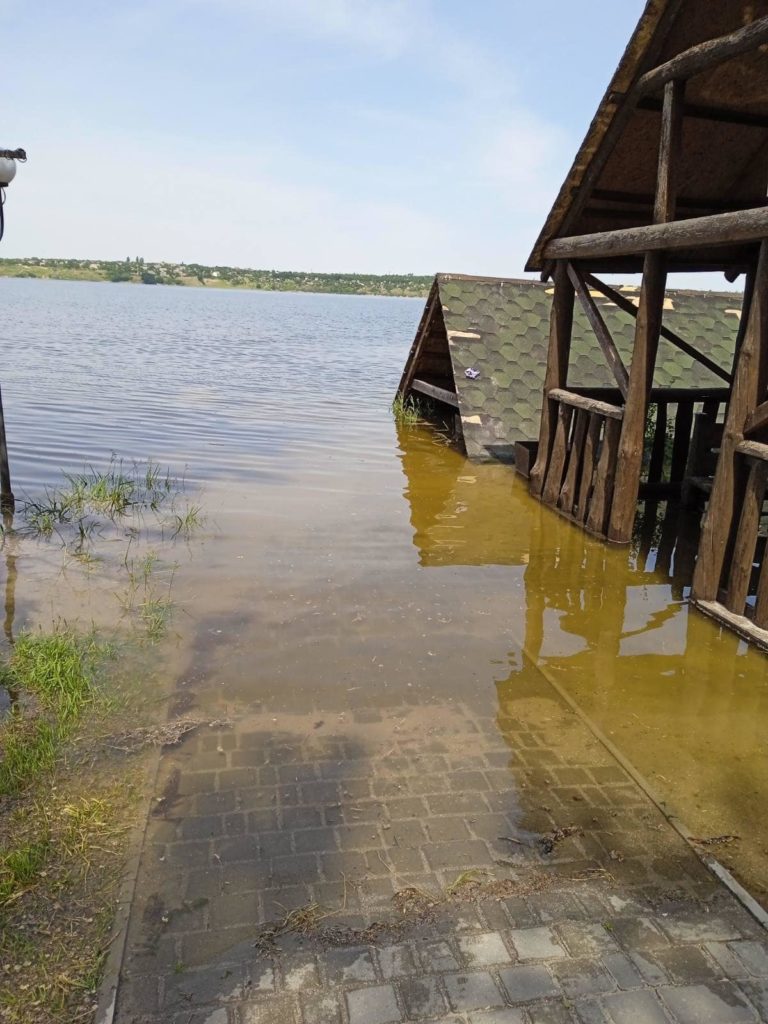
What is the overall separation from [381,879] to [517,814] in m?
0.85

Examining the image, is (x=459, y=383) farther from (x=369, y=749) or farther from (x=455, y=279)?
(x=369, y=749)

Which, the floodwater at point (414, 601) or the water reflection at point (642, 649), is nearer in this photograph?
the water reflection at point (642, 649)

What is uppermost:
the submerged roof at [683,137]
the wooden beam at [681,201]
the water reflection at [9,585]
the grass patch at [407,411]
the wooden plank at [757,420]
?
the submerged roof at [683,137]

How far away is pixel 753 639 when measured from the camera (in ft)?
20.3

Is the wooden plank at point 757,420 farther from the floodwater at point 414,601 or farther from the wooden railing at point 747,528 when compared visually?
the floodwater at point 414,601

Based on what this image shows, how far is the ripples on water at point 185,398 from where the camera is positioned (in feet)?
42.4

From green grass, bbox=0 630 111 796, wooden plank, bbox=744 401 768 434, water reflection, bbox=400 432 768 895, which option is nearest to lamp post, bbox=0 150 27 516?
green grass, bbox=0 630 111 796

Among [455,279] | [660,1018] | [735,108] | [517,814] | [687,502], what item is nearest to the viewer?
[660,1018]

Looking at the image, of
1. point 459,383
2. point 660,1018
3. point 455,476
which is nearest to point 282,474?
point 455,476

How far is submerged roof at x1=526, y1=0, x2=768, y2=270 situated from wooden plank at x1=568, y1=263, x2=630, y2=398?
0.58m

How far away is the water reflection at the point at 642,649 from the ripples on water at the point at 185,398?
401 cm

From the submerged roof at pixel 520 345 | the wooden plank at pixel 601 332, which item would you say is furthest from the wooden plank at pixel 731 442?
the submerged roof at pixel 520 345

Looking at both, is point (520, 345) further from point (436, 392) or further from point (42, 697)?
point (42, 697)

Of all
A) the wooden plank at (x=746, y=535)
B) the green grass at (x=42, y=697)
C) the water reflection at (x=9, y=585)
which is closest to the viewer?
the green grass at (x=42, y=697)
